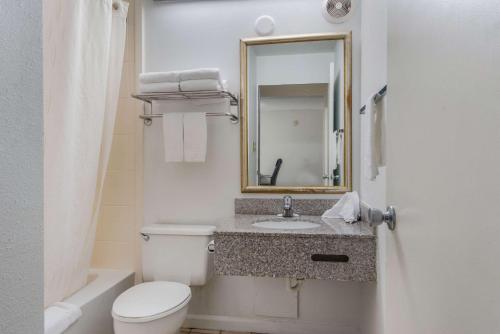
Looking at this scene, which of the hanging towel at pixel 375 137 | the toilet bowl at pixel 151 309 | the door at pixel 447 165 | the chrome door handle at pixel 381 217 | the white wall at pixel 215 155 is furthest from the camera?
the white wall at pixel 215 155

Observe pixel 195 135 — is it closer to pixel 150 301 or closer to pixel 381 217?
pixel 150 301

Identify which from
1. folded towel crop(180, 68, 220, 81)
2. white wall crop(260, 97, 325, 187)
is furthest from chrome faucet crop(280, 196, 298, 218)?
folded towel crop(180, 68, 220, 81)

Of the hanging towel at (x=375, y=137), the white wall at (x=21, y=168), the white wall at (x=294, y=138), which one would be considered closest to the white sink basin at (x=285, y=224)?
the white wall at (x=294, y=138)

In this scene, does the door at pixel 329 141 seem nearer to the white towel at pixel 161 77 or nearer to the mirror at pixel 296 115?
the mirror at pixel 296 115

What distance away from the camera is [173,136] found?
1909mm

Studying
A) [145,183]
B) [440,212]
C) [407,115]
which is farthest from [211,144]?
[440,212]

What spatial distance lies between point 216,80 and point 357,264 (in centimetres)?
124

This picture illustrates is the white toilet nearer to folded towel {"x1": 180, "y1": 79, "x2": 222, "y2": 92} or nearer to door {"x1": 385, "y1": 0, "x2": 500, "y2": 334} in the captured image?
folded towel {"x1": 180, "y1": 79, "x2": 222, "y2": 92}

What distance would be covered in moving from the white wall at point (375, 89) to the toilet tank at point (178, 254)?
3.06 feet

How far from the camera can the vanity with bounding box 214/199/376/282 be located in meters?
A: 1.40

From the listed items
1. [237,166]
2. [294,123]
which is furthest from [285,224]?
[294,123]

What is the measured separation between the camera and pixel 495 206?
37 centimetres

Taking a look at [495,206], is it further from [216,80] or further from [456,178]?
[216,80]

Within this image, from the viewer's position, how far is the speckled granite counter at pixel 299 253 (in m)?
1.40
